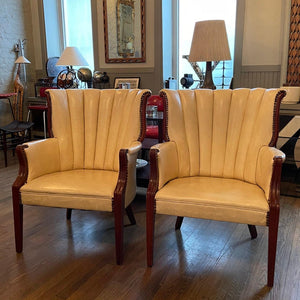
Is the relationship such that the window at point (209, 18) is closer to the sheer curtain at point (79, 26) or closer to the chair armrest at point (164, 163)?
the sheer curtain at point (79, 26)

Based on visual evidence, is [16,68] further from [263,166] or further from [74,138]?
[263,166]

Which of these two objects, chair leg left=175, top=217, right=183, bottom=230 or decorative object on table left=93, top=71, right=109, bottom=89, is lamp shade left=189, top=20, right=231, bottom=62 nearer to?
chair leg left=175, top=217, right=183, bottom=230

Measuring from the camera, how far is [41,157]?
1973 mm

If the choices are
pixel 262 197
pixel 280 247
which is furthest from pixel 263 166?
pixel 280 247

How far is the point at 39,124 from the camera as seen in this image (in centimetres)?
504

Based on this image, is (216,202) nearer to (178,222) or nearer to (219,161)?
(219,161)

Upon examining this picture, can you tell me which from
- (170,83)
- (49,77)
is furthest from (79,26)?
(170,83)

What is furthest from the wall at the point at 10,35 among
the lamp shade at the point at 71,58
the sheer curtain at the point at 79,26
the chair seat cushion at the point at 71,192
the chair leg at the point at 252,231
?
the chair leg at the point at 252,231

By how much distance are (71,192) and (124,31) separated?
3.01m

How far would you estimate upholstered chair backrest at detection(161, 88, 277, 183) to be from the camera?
189 cm

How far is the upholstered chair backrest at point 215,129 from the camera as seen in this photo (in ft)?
6.20

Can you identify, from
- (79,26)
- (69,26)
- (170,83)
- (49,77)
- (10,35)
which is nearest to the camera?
(170,83)

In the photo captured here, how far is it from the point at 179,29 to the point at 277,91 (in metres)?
2.76

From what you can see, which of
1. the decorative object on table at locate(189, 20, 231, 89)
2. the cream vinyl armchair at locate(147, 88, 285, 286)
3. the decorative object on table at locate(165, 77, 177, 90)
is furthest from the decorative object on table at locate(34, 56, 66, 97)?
the cream vinyl armchair at locate(147, 88, 285, 286)
